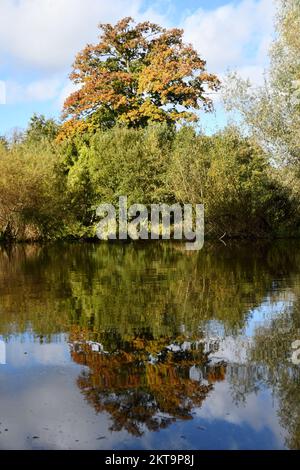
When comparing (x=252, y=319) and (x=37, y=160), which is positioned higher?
(x=37, y=160)

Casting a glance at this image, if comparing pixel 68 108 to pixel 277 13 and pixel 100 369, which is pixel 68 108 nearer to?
pixel 277 13

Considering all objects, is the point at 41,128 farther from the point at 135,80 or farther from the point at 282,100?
the point at 282,100

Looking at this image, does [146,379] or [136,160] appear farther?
[136,160]

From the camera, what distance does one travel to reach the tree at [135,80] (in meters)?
34.8

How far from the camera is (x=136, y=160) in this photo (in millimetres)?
31031

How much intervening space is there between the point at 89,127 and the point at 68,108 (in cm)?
279

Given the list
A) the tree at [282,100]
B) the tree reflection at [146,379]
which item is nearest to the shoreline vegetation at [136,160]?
the tree at [282,100]

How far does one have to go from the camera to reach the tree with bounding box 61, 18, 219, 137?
3484 cm

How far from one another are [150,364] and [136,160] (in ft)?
81.9

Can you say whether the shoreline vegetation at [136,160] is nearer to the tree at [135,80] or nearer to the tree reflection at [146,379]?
the tree at [135,80]

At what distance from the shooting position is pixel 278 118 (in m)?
18.9

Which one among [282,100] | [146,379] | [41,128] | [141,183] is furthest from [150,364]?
[41,128]

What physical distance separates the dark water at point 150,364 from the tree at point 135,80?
22844mm
